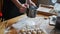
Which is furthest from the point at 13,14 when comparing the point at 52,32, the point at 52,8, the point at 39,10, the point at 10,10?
the point at 52,32

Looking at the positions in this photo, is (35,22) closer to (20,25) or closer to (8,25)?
(20,25)

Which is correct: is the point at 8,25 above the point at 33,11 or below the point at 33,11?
below

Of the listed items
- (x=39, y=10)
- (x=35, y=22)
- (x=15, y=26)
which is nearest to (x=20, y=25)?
(x=15, y=26)

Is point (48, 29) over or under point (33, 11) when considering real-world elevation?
under

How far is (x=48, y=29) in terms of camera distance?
49.4 inches

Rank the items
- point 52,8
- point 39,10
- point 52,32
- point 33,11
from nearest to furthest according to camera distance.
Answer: point 52,32
point 33,11
point 39,10
point 52,8

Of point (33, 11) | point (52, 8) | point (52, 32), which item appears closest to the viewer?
point (52, 32)

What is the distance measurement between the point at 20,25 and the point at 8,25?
0.11m

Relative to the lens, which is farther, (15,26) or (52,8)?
(52,8)

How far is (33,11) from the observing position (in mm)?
1303

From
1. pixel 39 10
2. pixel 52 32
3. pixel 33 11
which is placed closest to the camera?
pixel 52 32

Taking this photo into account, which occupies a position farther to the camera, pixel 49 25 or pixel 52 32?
pixel 49 25

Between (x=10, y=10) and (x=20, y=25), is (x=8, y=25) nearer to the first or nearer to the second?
(x=20, y=25)

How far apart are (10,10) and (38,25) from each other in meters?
0.63
